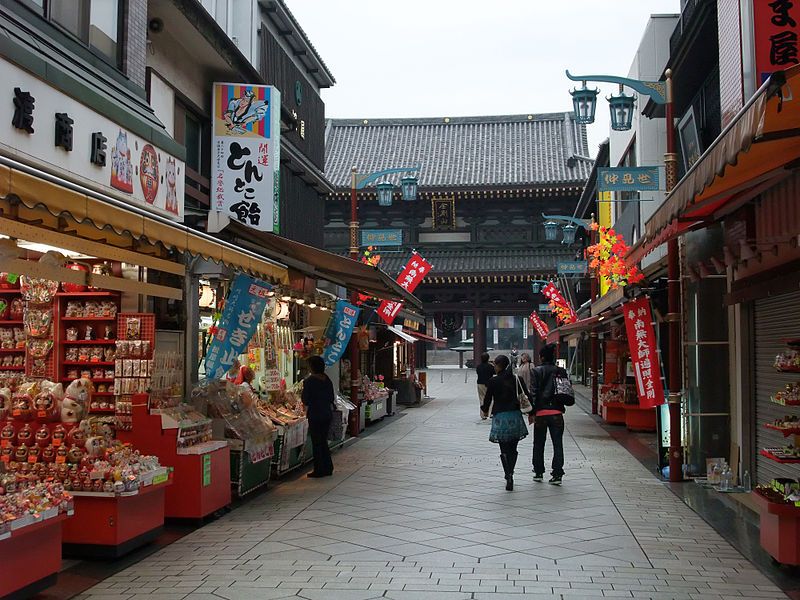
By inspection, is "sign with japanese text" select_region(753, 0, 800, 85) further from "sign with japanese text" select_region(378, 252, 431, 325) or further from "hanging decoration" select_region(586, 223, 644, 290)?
"sign with japanese text" select_region(378, 252, 431, 325)

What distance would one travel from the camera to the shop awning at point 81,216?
17.7ft

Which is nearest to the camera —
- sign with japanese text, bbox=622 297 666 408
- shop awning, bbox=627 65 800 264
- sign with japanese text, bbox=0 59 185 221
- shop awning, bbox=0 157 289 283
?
shop awning, bbox=627 65 800 264

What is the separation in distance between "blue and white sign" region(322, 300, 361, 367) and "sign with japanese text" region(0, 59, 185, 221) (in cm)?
454

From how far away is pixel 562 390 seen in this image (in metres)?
11.5

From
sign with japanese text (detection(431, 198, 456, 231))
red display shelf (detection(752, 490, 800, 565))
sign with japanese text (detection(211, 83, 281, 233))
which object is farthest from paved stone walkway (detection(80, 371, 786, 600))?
sign with japanese text (detection(431, 198, 456, 231))

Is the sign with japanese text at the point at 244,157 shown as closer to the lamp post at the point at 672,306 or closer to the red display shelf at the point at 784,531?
the lamp post at the point at 672,306

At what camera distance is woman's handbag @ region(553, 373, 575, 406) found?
11.5 meters

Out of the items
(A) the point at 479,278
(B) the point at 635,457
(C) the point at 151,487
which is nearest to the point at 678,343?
(B) the point at 635,457

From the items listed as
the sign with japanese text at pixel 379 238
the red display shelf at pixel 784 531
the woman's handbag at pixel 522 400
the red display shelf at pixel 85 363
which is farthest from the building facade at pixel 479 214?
the red display shelf at pixel 784 531

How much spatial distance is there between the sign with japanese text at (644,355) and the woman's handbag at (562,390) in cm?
138

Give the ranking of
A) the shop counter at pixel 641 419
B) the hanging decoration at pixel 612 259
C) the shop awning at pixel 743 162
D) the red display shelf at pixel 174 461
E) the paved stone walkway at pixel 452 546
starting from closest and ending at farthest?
the shop awning at pixel 743 162 → the paved stone walkway at pixel 452 546 → the red display shelf at pixel 174 461 → the hanging decoration at pixel 612 259 → the shop counter at pixel 641 419

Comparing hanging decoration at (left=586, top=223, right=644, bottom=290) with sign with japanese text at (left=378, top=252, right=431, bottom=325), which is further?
sign with japanese text at (left=378, top=252, right=431, bottom=325)

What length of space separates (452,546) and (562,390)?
4.17m

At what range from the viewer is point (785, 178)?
27.3 feet
